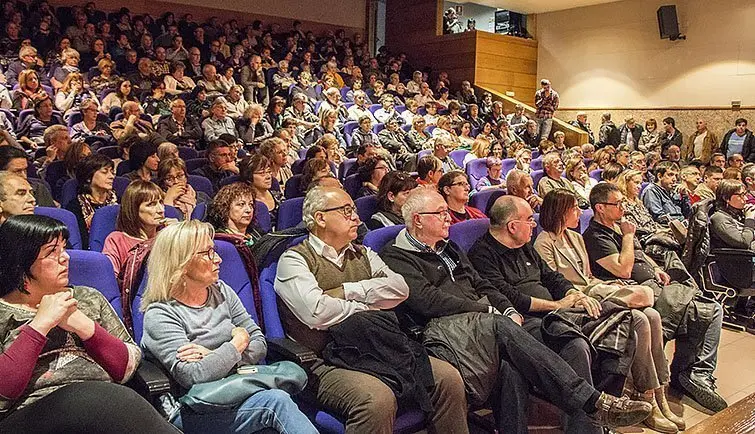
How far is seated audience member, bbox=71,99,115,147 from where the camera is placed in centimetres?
528

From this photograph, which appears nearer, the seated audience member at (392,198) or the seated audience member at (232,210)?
the seated audience member at (232,210)

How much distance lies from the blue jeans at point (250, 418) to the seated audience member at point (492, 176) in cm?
376

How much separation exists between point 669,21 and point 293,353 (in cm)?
945

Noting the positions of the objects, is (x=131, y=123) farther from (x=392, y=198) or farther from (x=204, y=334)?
(x=204, y=334)

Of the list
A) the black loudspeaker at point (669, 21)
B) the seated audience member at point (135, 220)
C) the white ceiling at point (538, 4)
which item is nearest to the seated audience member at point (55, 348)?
the seated audience member at point (135, 220)

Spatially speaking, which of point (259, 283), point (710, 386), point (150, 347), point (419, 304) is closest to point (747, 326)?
point (710, 386)

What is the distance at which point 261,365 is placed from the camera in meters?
1.82

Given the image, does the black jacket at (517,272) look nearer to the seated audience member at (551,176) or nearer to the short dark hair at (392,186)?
the short dark hair at (392,186)

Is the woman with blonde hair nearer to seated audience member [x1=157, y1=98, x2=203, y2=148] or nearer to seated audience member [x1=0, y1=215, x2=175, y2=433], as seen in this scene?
seated audience member [x1=157, y1=98, x2=203, y2=148]

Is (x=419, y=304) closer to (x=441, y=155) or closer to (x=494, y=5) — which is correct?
(x=441, y=155)

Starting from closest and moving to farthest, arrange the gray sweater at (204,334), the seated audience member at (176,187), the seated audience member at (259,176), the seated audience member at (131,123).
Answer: the gray sweater at (204,334) → the seated audience member at (176,187) → the seated audience member at (259,176) → the seated audience member at (131,123)

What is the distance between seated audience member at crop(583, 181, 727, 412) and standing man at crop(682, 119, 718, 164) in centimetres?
655

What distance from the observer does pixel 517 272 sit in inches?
103

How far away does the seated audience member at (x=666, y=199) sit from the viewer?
4965 mm
